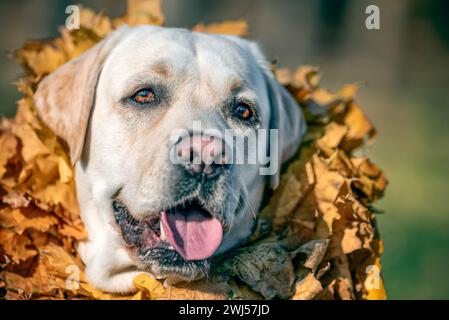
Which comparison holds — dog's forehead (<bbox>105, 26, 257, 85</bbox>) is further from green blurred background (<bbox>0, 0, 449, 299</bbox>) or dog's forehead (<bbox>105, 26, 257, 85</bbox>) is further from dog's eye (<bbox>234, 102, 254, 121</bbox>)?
green blurred background (<bbox>0, 0, 449, 299</bbox>)

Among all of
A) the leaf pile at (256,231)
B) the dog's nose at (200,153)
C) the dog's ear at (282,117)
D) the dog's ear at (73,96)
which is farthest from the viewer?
the dog's ear at (282,117)

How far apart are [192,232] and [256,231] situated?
0.68 meters

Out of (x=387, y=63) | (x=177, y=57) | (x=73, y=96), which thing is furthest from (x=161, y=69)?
(x=387, y=63)

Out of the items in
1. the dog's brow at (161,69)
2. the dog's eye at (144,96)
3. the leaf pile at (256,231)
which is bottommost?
the leaf pile at (256,231)

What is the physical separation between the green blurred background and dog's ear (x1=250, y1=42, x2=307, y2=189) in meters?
2.12

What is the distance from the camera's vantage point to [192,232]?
305 centimetres

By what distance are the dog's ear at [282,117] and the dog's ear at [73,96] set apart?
0.96m

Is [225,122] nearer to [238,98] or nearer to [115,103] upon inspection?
[238,98]

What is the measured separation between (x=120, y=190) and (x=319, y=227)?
1.16 m

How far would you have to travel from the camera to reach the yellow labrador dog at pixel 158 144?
301 cm

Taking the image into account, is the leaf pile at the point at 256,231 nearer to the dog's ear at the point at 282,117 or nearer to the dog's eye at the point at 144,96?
the dog's ear at the point at 282,117

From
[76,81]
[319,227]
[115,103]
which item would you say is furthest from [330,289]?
[76,81]

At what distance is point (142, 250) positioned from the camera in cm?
314

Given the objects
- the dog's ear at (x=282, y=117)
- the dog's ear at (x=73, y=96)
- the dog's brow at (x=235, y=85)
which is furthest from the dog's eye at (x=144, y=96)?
the dog's ear at (x=282, y=117)
